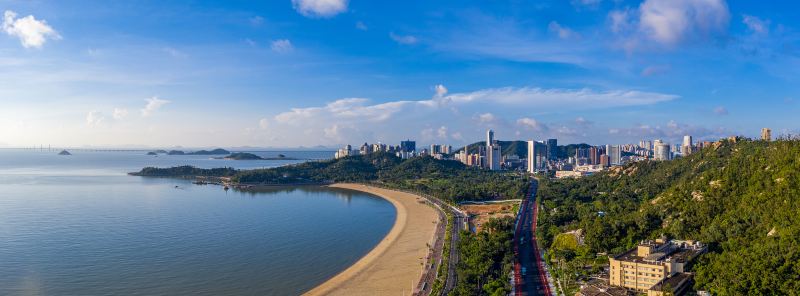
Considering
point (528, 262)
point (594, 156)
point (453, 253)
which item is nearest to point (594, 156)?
point (594, 156)

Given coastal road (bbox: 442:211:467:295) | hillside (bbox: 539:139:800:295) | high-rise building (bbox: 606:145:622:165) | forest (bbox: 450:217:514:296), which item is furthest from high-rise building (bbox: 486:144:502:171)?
forest (bbox: 450:217:514:296)

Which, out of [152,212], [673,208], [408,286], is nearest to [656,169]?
[673,208]

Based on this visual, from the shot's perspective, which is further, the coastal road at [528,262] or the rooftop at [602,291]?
the coastal road at [528,262]

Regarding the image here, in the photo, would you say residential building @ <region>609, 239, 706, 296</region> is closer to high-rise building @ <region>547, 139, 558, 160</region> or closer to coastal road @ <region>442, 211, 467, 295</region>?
coastal road @ <region>442, 211, 467, 295</region>

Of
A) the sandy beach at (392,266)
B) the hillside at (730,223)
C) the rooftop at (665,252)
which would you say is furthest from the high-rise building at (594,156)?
the rooftop at (665,252)

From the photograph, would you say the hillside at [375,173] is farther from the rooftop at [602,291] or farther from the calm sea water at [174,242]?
the rooftop at [602,291]

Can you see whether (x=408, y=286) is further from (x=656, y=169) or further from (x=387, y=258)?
(x=656, y=169)

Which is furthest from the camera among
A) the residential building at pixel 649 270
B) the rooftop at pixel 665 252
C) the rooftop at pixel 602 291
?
the rooftop at pixel 665 252

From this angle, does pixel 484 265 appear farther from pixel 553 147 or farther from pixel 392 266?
pixel 553 147
